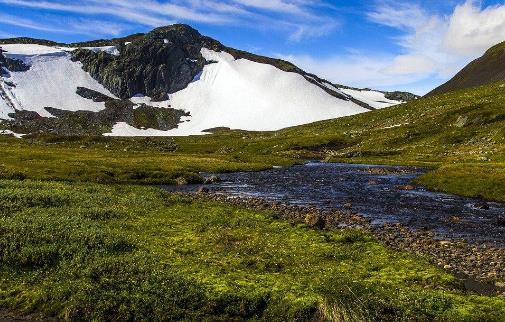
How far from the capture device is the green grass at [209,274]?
751 inches

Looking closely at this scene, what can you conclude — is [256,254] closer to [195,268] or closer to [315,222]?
[195,268]

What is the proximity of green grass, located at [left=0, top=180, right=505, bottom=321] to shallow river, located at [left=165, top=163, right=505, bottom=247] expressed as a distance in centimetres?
1103

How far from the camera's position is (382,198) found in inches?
2148

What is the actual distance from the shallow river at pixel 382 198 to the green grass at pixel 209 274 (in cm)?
1103

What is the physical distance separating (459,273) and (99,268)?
1883cm

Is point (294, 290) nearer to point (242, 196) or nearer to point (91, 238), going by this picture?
point (91, 238)

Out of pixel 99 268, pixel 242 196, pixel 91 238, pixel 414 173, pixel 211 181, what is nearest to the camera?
pixel 99 268

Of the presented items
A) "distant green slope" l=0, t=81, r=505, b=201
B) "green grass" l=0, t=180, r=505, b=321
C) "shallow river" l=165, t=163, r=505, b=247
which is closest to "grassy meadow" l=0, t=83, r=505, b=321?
"green grass" l=0, t=180, r=505, b=321

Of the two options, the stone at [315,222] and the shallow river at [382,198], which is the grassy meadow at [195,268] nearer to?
the stone at [315,222]

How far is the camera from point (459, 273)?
24781 mm

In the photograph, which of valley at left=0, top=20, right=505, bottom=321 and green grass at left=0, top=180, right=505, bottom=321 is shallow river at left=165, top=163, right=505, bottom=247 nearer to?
valley at left=0, top=20, right=505, bottom=321

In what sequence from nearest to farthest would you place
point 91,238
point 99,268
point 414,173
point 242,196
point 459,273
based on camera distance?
point 99,268 → point 459,273 → point 91,238 → point 242,196 → point 414,173

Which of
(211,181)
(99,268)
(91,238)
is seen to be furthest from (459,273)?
(211,181)

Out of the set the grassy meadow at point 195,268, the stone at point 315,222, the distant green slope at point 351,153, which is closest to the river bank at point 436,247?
the stone at point 315,222
